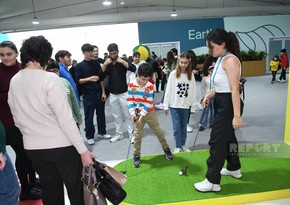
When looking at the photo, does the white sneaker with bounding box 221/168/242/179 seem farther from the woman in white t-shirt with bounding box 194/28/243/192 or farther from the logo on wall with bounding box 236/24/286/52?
the logo on wall with bounding box 236/24/286/52

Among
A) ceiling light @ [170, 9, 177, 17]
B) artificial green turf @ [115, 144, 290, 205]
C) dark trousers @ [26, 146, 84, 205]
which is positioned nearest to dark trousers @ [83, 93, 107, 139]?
artificial green turf @ [115, 144, 290, 205]

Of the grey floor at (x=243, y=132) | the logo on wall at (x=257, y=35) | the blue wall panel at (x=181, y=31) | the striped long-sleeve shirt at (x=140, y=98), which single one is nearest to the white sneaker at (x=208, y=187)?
the striped long-sleeve shirt at (x=140, y=98)

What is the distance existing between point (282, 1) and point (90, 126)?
42.8 feet

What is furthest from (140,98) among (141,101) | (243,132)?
(243,132)

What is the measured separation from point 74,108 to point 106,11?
11.4 meters

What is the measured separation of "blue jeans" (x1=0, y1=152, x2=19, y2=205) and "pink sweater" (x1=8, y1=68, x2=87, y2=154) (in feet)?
0.60

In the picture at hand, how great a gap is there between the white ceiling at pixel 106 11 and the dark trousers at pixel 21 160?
9.33 m

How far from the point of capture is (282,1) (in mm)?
12898

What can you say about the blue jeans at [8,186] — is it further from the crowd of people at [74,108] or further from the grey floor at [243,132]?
the grey floor at [243,132]

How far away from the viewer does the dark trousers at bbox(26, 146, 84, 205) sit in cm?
159

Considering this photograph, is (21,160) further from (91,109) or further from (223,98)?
(223,98)

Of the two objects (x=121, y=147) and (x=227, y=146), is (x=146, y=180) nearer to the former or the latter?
(x=227, y=146)

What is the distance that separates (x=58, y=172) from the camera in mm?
1730

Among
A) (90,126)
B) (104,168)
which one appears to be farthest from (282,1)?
(104,168)
